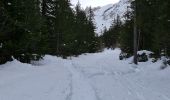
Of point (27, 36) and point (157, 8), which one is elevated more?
point (157, 8)

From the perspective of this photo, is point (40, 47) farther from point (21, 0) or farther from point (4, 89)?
point (4, 89)

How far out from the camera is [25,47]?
21.7m

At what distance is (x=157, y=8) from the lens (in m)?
18.2

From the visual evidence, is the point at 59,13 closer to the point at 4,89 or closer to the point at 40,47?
the point at 40,47

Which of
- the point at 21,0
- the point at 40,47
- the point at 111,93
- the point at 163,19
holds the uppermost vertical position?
the point at 21,0

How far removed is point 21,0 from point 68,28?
73.5 feet

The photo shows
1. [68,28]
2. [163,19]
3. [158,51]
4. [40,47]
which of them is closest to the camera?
[163,19]

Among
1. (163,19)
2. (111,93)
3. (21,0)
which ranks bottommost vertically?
(111,93)

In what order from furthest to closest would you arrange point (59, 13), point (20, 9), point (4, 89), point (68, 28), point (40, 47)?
point (68, 28) → point (59, 13) → point (40, 47) → point (20, 9) → point (4, 89)

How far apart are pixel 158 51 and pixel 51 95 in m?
18.5

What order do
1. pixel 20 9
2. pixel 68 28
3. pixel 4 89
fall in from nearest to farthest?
pixel 4 89 < pixel 20 9 < pixel 68 28

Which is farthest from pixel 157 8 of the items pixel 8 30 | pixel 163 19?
pixel 8 30

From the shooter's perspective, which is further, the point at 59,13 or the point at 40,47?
the point at 59,13

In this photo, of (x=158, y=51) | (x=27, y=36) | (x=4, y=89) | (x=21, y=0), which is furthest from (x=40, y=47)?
(x=4, y=89)
